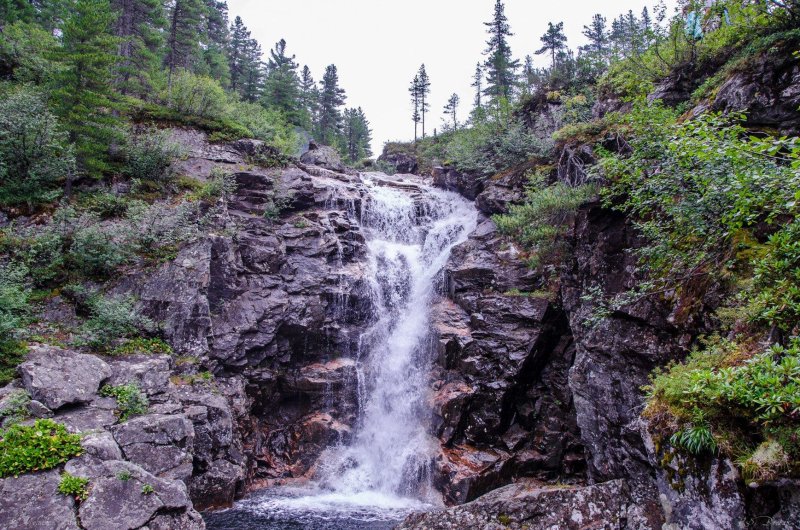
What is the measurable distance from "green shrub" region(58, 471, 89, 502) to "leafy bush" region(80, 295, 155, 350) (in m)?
5.19

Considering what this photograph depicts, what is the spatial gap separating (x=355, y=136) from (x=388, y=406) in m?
49.7

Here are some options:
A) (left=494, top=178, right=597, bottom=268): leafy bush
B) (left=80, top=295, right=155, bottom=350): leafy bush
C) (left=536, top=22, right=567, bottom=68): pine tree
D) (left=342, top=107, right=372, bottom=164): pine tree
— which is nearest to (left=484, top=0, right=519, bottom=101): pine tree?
(left=536, top=22, right=567, bottom=68): pine tree

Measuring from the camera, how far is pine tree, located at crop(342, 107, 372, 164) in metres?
59.5

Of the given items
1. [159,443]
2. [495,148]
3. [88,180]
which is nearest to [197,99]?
[88,180]

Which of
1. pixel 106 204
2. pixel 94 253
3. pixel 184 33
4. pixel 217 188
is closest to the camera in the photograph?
pixel 94 253

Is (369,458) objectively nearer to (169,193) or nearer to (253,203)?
(253,203)

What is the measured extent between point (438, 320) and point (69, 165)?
1589 centimetres

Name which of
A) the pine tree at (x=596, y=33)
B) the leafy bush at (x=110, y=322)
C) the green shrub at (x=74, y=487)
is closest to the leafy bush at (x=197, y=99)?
the leafy bush at (x=110, y=322)

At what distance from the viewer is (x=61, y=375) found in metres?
10.4

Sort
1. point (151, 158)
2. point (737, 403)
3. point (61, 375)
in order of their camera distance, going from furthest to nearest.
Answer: point (151, 158), point (61, 375), point (737, 403)

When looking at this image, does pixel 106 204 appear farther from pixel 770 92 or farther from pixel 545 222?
pixel 770 92

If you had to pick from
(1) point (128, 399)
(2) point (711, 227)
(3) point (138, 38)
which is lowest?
(1) point (128, 399)

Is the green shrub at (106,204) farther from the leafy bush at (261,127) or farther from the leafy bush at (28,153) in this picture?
the leafy bush at (261,127)

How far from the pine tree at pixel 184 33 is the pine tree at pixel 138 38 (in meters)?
1.24
